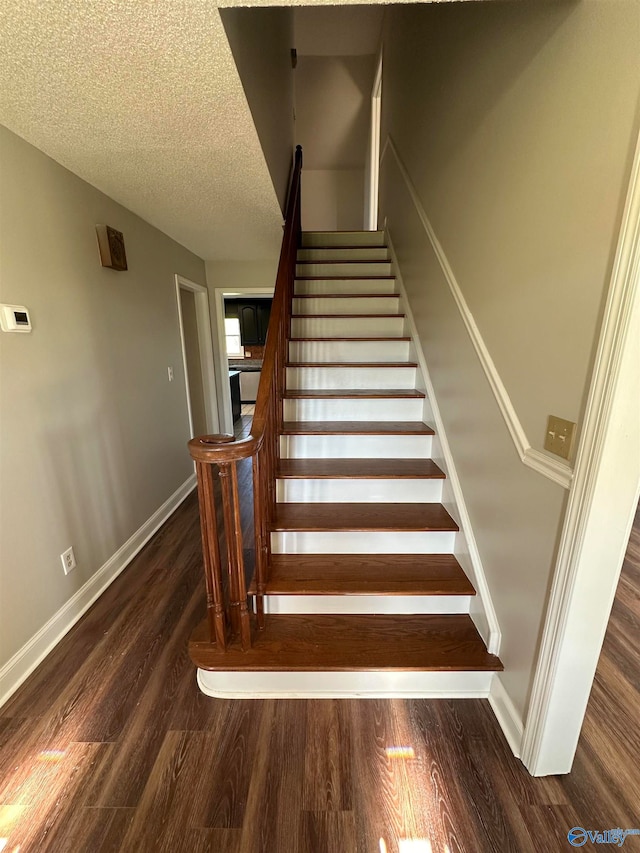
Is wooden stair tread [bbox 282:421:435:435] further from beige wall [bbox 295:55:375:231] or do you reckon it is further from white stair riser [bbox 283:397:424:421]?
beige wall [bbox 295:55:375:231]

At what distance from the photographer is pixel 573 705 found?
1.10 m

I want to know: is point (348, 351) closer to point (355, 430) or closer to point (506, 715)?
point (355, 430)

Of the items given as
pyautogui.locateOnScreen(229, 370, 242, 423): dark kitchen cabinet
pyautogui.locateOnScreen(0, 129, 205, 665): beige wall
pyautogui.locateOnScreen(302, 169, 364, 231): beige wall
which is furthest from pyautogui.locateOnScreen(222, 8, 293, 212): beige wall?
pyautogui.locateOnScreen(229, 370, 242, 423): dark kitchen cabinet

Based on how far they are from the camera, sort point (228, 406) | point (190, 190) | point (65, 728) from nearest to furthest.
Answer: point (65, 728) → point (190, 190) → point (228, 406)

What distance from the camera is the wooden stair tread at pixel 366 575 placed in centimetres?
153

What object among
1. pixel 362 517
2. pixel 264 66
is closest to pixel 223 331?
pixel 264 66

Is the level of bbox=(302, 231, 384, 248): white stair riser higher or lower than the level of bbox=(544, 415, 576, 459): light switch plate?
higher

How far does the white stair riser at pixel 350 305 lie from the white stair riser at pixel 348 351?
45 centimetres

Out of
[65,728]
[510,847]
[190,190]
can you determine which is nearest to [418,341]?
[190,190]

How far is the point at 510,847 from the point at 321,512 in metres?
1.24

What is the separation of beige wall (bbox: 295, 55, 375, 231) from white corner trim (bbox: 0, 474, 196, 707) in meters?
5.53

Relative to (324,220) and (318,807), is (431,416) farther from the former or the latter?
(324,220)

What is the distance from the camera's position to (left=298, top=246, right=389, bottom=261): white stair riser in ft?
11.2

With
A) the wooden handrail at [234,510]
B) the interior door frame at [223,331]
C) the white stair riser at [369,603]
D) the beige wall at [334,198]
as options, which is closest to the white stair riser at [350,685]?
the wooden handrail at [234,510]
